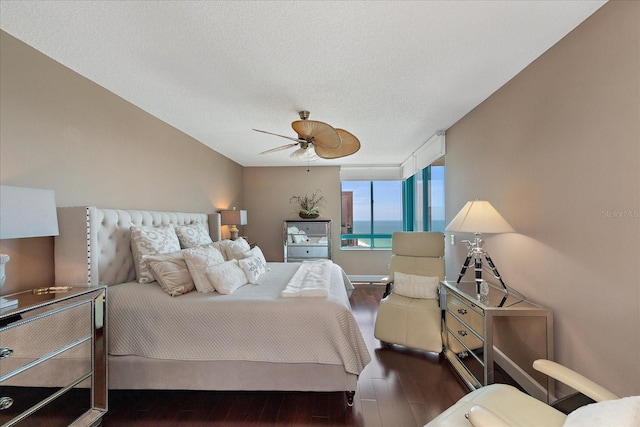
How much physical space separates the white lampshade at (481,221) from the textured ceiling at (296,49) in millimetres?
1050

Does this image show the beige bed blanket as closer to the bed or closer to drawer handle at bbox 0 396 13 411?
the bed

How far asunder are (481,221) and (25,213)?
116 inches

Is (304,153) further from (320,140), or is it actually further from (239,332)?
(239,332)

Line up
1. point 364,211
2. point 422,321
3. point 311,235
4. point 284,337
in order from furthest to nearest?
point 364,211
point 311,235
point 422,321
point 284,337

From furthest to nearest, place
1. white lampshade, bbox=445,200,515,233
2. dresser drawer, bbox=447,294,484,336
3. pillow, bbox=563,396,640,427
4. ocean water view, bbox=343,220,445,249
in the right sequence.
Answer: ocean water view, bbox=343,220,445,249 → white lampshade, bbox=445,200,515,233 → dresser drawer, bbox=447,294,484,336 → pillow, bbox=563,396,640,427

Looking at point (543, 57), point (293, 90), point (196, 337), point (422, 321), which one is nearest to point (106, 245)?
point (196, 337)

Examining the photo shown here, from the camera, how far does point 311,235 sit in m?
5.63

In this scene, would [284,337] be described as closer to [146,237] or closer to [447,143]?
[146,237]

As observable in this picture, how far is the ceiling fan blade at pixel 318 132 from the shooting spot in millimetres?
2318

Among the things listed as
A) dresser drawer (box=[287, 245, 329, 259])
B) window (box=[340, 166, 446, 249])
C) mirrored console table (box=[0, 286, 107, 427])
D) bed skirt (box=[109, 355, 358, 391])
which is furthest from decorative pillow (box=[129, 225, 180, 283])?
window (box=[340, 166, 446, 249])

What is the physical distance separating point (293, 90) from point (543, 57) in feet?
6.07

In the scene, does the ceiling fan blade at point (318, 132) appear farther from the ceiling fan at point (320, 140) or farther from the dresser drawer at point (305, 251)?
the dresser drawer at point (305, 251)

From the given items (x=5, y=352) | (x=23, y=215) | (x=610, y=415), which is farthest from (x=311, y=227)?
(x=610, y=415)

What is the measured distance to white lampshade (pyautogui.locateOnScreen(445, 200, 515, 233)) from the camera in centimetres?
212
